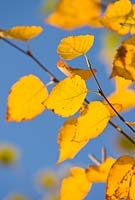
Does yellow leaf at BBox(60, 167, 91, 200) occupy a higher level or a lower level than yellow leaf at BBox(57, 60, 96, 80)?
lower

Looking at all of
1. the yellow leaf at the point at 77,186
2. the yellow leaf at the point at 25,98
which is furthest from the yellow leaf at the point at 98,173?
the yellow leaf at the point at 25,98

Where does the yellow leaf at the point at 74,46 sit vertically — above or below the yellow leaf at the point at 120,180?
above

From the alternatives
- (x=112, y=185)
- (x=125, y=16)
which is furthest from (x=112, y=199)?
(x=125, y=16)

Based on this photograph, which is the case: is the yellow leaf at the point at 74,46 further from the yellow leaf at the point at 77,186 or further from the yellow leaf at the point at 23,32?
the yellow leaf at the point at 77,186

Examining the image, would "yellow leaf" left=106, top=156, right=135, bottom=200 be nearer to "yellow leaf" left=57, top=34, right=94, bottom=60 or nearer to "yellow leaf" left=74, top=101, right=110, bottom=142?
"yellow leaf" left=74, top=101, right=110, bottom=142

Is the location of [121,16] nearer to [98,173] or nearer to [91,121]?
[91,121]

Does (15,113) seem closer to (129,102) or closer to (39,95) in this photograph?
(39,95)

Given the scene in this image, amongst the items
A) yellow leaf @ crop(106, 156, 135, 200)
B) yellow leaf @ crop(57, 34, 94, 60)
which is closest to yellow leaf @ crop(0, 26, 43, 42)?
yellow leaf @ crop(57, 34, 94, 60)
